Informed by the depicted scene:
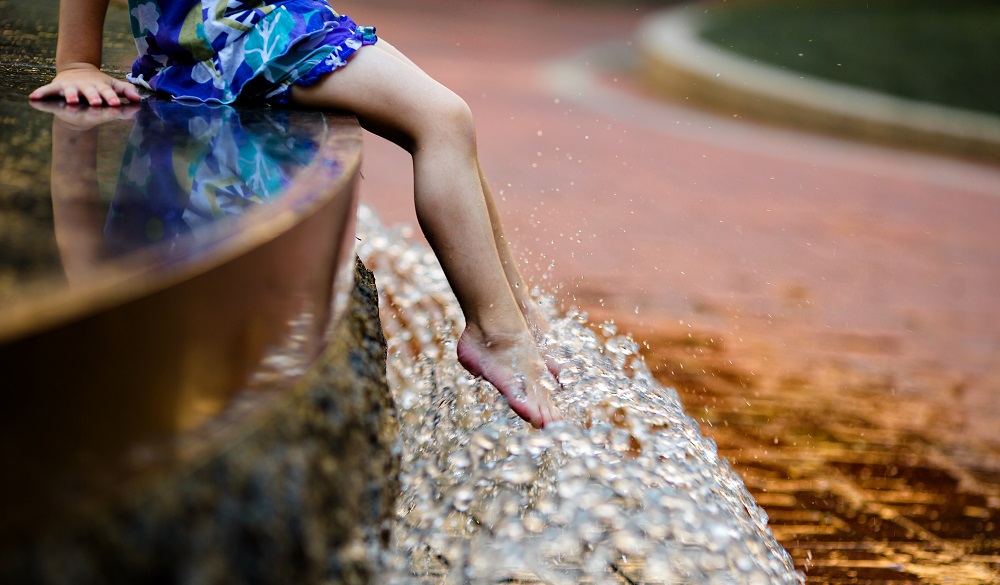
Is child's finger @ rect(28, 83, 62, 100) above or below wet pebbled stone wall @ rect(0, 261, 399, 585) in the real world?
below

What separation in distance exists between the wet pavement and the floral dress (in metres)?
1.31

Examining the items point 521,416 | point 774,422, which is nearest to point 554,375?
point 521,416

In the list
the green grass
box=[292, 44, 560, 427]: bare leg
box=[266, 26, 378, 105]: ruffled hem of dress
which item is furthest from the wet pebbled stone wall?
the green grass

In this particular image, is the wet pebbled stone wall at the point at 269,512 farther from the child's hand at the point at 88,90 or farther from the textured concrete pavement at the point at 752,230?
the textured concrete pavement at the point at 752,230

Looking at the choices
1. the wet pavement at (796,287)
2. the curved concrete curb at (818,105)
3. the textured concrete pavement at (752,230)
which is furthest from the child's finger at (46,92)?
the curved concrete curb at (818,105)

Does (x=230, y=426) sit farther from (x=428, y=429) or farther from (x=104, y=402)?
(x=428, y=429)

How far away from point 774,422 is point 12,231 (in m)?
2.13

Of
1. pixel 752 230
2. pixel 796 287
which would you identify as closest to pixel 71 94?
pixel 796 287

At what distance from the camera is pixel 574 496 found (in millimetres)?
1517

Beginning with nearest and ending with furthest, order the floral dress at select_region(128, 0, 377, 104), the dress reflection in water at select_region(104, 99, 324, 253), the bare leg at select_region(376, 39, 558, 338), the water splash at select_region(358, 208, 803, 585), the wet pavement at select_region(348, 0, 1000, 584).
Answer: the dress reflection in water at select_region(104, 99, 324, 253) → the water splash at select_region(358, 208, 803, 585) → the floral dress at select_region(128, 0, 377, 104) → the bare leg at select_region(376, 39, 558, 338) → the wet pavement at select_region(348, 0, 1000, 584)

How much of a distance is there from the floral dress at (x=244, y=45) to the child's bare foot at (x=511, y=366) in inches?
21.6

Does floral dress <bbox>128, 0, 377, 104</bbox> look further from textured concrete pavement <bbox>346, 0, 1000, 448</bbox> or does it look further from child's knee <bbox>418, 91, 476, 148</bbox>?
textured concrete pavement <bbox>346, 0, 1000, 448</bbox>

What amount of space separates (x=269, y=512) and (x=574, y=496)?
0.71 m

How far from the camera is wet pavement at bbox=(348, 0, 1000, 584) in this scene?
91.0 inches
